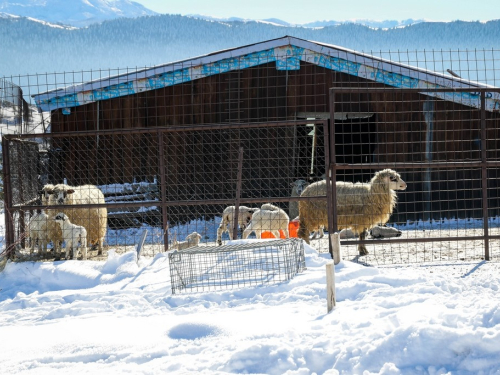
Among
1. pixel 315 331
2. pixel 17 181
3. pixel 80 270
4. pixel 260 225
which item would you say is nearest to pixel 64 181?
pixel 17 181

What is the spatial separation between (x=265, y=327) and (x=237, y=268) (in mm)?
2609

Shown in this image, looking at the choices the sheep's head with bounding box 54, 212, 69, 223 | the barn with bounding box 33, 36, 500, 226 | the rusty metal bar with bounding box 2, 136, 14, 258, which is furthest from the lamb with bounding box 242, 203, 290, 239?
the rusty metal bar with bounding box 2, 136, 14, 258

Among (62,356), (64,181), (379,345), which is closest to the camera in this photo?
(379,345)

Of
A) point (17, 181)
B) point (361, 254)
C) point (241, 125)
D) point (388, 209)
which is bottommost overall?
point (361, 254)

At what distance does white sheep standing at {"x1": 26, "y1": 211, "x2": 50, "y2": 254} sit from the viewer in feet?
31.6

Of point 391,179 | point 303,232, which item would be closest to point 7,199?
point 303,232

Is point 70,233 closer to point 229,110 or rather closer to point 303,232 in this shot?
point 303,232

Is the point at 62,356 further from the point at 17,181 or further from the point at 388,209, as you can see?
the point at 388,209

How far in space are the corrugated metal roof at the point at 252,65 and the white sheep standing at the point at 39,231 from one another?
14.9 ft

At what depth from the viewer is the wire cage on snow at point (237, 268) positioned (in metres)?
7.07

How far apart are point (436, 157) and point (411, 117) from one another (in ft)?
3.78

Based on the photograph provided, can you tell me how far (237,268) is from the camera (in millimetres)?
7707

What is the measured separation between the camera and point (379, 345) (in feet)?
14.4

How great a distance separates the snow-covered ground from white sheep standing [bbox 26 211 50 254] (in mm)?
2185
